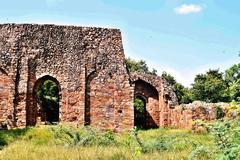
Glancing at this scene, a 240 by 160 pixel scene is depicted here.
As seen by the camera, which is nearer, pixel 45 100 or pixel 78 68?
pixel 78 68

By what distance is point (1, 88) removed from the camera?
2139 centimetres

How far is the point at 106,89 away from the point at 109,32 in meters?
2.52

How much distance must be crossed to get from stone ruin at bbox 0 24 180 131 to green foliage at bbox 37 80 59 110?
461cm

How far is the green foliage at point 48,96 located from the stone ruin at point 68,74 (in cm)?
461

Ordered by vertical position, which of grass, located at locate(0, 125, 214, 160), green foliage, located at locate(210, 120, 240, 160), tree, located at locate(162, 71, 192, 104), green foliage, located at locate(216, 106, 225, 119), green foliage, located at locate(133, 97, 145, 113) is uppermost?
tree, located at locate(162, 71, 192, 104)

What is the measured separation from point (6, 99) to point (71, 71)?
9.48ft

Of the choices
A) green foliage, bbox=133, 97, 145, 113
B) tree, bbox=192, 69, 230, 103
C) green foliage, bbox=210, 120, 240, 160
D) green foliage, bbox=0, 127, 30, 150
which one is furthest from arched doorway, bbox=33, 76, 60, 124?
green foliage, bbox=210, 120, 240, 160

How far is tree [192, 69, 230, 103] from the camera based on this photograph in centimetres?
3753

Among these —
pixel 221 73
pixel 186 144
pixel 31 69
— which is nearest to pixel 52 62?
pixel 31 69

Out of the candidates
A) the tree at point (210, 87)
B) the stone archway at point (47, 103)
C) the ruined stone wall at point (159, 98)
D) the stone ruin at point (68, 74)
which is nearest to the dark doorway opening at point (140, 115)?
the ruined stone wall at point (159, 98)

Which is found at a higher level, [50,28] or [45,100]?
[50,28]

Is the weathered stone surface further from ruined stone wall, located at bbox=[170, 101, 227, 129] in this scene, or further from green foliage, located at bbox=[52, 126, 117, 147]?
green foliage, located at bbox=[52, 126, 117, 147]

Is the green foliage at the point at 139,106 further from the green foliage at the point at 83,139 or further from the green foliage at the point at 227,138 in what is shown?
the green foliage at the point at 227,138

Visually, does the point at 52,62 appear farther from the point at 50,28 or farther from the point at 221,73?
the point at 221,73
